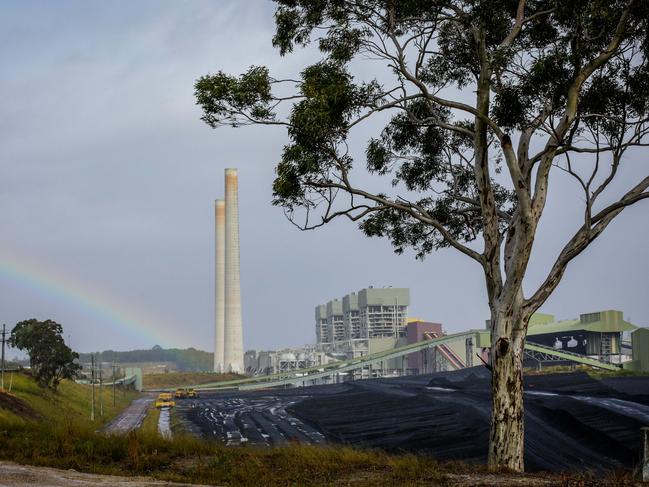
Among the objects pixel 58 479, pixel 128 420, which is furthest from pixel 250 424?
pixel 58 479

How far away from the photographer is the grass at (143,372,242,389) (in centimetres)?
18532

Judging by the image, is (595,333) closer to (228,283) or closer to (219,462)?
(228,283)

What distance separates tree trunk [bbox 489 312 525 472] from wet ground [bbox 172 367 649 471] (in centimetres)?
1082

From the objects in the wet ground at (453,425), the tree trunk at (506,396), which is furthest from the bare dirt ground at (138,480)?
the wet ground at (453,425)

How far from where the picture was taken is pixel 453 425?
5125cm

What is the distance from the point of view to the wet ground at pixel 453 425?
40.0 metres

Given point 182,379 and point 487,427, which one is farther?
point 182,379

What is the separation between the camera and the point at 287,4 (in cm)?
2248

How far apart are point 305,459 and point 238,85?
1059cm

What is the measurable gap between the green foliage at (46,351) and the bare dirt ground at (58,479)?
251 ft

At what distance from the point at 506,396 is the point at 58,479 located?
11.1 m

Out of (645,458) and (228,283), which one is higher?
(228,283)

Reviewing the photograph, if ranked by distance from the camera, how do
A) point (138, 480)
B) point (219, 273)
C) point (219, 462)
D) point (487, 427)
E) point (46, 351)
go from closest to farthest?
point (138, 480)
point (219, 462)
point (487, 427)
point (46, 351)
point (219, 273)

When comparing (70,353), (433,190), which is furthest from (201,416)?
(433,190)
